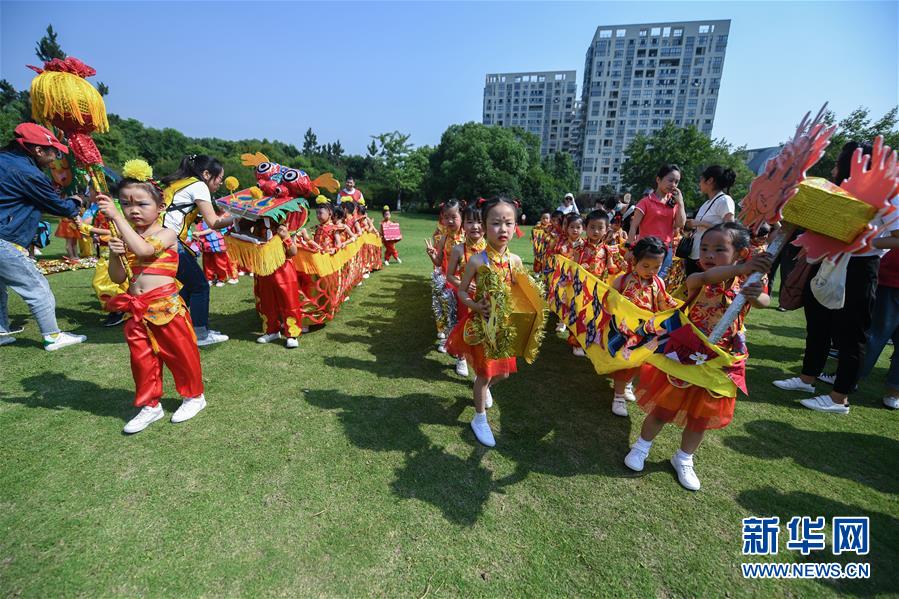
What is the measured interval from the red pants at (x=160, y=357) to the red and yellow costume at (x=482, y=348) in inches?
91.4

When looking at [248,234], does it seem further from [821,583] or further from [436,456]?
[821,583]

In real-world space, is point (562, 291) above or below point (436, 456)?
above

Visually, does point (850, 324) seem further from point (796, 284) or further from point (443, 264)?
point (443, 264)

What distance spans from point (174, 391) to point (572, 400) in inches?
162

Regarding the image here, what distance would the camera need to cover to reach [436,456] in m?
3.00

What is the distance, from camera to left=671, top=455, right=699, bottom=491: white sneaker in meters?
2.76

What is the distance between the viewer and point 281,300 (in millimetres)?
5055

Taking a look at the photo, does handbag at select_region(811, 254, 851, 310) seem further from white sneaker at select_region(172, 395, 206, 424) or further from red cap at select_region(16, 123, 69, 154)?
red cap at select_region(16, 123, 69, 154)

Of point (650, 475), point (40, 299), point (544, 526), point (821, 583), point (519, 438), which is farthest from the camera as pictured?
point (40, 299)

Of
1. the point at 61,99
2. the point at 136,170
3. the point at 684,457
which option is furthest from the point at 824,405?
the point at 61,99

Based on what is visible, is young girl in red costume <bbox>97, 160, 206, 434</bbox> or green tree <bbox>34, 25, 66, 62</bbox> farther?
green tree <bbox>34, 25, 66, 62</bbox>

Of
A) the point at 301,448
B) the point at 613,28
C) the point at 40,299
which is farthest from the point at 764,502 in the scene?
the point at 613,28

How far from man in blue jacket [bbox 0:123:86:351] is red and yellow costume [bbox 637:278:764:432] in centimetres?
643

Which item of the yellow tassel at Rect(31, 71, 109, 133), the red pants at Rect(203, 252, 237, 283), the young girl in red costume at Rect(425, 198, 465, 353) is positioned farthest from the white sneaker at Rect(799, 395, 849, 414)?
the red pants at Rect(203, 252, 237, 283)
